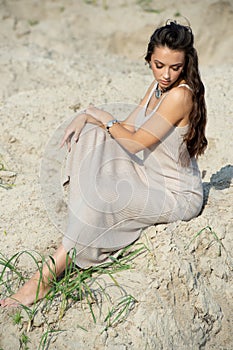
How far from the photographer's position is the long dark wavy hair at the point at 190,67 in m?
2.69

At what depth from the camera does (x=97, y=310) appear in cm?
262

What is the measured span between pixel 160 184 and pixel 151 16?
12.5 ft

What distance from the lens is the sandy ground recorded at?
2.58m

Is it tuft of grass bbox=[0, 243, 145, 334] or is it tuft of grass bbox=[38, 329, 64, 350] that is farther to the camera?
tuft of grass bbox=[0, 243, 145, 334]

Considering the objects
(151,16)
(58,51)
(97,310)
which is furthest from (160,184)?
(151,16)

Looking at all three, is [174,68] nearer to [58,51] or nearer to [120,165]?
[120,165]

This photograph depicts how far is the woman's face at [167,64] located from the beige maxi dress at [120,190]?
0.59ft

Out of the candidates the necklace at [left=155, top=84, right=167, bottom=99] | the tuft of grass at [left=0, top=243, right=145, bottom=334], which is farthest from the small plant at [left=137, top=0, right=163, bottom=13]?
the tuft of grass at [left=0, top=243, right=145, bottom=334]

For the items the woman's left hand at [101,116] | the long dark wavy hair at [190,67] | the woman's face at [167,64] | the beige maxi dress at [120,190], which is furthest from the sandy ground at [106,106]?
the woman's face at [167,64]

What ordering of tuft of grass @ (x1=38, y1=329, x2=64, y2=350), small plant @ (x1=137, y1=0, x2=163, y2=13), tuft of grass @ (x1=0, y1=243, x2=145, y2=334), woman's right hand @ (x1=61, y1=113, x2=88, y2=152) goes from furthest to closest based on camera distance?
1. small plant @ (x1=137, y1=0, x2=163, y2=13)
2. woman's right hand @ (x1=61, y1=113, x2=88, y2=152)
3. tuft of grass @ (x1=0, y1=243, x2=145, y2=334)
4. tuft of grass @ (x1=38, y1=329, x2=64, y2=350)

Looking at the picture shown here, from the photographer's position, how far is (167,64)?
272cm

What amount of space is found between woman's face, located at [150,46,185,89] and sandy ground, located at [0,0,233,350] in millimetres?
723

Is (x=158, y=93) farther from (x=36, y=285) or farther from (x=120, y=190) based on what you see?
(x=36, y=285)

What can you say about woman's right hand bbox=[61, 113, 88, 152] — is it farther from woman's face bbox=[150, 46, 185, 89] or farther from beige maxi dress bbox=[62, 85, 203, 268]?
woman's face bbox=[150, 46, 185, 89]
